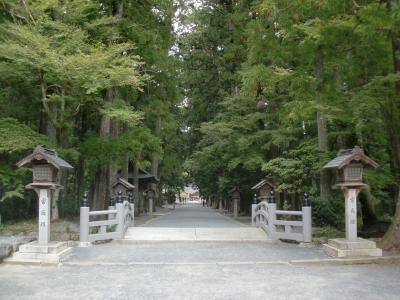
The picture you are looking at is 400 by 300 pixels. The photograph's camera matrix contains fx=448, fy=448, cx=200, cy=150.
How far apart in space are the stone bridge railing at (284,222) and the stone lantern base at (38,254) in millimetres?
6673

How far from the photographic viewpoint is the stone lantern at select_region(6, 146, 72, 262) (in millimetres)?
9734

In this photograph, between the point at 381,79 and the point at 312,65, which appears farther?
the point at 312,65

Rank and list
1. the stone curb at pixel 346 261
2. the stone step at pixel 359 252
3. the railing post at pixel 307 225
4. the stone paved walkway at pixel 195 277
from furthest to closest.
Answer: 1. the railing post at pixel 307 225
2. the stone step at pixel 359 252
3. the stone curb at pixel 346 261
4. the stone paved walkway at pixel 195 277

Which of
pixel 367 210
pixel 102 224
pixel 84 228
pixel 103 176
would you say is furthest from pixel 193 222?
pixel 84 228

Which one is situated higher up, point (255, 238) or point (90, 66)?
point (90, 66)

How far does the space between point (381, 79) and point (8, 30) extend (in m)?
11.0

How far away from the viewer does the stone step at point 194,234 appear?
1408 centimetres

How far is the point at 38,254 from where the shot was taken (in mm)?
9656

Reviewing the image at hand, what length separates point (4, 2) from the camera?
48.9ft

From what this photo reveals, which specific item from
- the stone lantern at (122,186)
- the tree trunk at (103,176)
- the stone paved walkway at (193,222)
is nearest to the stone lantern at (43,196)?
the tree trunk at (103,176)

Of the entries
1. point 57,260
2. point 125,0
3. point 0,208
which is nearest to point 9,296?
point 57,260

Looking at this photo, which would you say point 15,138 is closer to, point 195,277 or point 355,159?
point 195,277

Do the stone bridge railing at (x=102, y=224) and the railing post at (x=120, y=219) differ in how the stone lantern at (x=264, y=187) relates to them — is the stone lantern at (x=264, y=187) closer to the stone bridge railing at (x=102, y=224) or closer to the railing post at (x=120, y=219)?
the stone bridge railing at (x=102, y=224)

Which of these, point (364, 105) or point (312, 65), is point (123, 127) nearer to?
point (312, 65)
